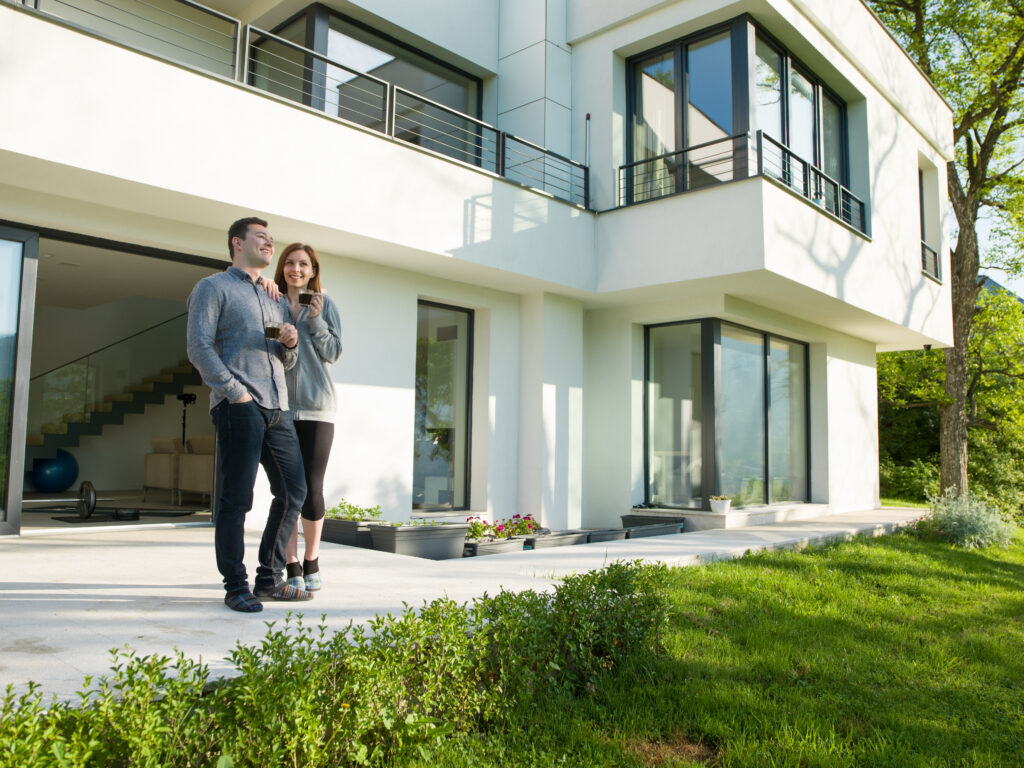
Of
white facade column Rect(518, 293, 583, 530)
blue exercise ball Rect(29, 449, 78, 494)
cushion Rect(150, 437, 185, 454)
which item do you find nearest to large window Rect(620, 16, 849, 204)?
white facade column Rect(518, 293, 583, 530)

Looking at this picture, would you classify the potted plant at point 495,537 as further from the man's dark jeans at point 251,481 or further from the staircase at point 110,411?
the staircase at point 110,411

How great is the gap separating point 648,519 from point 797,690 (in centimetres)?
607

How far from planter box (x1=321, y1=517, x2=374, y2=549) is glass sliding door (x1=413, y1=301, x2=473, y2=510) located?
84.4 inches

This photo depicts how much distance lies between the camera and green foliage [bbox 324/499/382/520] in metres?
6.79

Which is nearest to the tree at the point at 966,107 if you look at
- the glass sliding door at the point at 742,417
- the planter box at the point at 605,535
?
A: the glass sliding door at the point at 742,417

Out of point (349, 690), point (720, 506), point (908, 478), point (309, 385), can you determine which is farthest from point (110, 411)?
point (908, 478)

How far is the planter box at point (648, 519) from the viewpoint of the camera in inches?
366

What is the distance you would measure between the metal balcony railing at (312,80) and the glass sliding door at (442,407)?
188cm

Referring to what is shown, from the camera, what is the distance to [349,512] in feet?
22.7

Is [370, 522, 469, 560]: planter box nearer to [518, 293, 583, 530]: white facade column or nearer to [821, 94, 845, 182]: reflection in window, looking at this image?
[518, 293, 583, 530]: white facade column

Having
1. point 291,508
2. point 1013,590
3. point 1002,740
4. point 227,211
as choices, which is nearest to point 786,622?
point 1002,740

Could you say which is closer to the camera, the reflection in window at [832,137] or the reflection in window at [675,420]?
the reflection in window at [675,420]

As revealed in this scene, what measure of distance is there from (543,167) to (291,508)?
722cm

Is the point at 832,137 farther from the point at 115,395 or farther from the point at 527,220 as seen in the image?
the point at 115,395
